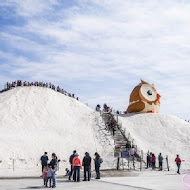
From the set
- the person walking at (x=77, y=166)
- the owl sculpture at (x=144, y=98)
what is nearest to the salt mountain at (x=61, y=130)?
the owl sculpture at (x=144, y=98)

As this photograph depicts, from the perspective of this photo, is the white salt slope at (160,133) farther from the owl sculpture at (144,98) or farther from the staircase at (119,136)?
the owl sculpture at (144,98)

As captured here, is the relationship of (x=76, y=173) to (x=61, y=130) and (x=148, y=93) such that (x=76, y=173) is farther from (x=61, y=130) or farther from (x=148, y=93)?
(x=148, y=93)

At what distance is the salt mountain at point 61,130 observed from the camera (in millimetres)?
33344

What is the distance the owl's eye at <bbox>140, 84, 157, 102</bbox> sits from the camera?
50656 mm

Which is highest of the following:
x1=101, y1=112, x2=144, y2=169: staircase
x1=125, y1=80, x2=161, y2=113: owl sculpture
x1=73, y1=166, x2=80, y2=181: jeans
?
x1=125, y1=80, x2=161, y2=113: owl sculpture

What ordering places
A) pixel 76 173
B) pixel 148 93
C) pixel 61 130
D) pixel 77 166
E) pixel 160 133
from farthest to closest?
pixel 148 93, pixel 160 133, pixel 61 130, pixel 76 173, pixel 77 166

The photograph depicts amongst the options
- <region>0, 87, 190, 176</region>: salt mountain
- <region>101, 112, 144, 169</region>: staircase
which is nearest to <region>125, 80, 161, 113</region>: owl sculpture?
<region>0, 87, 190, 176</region>: salt mountain

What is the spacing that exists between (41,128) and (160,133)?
47.6ft

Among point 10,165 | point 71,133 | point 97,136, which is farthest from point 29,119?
point 10,165

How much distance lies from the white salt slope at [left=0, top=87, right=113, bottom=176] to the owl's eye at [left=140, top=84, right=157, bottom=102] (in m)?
8.27

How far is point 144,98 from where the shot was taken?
50.7 meters

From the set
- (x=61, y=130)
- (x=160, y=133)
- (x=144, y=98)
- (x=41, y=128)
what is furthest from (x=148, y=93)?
(x=41, y=128)

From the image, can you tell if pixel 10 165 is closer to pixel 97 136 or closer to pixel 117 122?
→ pixel 97 136

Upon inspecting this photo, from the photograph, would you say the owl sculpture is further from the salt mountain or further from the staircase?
the staircase
